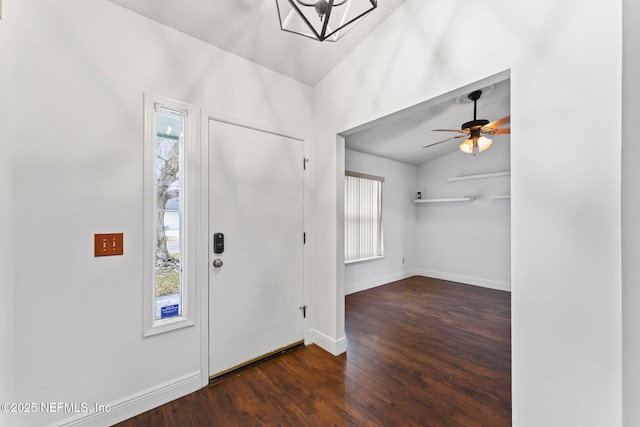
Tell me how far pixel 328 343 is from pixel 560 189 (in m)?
2.18

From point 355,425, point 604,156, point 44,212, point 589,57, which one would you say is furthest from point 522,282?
point 44,212

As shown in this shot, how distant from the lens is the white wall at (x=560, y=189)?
110cm

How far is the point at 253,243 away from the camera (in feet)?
7.41

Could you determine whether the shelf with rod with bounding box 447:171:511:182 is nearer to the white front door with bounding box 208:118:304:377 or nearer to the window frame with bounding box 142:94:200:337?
the white front door with bounding box 208:118:304:377

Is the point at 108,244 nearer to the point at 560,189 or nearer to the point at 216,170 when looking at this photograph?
the point at 216,170

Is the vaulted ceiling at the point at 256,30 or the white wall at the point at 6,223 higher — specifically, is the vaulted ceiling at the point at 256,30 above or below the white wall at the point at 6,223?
above

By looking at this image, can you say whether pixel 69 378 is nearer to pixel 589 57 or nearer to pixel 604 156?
pixel 604 156

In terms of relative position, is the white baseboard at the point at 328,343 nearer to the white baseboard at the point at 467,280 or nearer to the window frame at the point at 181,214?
the window frame at the point at 181,214

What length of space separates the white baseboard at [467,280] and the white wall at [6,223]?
5745 millimetres

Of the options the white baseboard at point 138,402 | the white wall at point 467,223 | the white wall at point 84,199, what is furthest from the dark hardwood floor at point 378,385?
the white wall at point 467,223

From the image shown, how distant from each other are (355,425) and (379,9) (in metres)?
3.01

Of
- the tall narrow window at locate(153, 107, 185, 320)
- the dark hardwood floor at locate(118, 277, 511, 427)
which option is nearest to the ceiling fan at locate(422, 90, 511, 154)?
the dark hardwood floor at locate(118, 277, 511, 427)

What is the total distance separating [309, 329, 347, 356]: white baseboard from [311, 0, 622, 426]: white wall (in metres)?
1.40

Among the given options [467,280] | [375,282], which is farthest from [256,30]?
[467,280]
